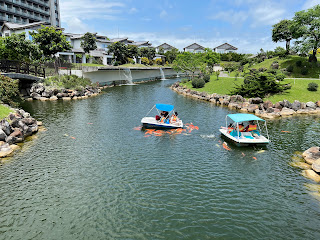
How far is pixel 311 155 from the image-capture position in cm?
2222

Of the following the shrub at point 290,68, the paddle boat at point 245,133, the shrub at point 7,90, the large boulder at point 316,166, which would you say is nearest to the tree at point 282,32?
the shrub at point 290,68

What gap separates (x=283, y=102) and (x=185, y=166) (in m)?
30.9

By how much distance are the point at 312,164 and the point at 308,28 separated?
54152 mm

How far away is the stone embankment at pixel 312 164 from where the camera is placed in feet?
63.8

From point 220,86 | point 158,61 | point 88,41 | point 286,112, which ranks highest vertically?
point 88,41

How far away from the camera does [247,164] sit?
21.5m

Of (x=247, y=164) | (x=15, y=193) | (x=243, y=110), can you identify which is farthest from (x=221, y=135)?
(x=15, y=193)

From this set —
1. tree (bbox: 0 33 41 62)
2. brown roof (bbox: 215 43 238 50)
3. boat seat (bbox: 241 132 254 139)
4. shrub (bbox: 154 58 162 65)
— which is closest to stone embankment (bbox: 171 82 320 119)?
boat seat (bbox: 241 132 254 139)

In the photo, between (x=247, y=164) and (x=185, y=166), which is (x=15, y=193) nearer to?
(x=185, y=166)

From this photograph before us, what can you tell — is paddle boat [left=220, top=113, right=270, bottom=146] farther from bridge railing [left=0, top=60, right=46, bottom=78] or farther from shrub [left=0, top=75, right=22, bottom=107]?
bridge railing [left=0, top=60, right=46, bottom=78]

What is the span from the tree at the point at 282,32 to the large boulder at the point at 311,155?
226 feet

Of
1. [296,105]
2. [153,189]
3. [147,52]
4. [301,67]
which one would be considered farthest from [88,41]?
[153,189]

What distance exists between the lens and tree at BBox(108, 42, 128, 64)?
310 feet

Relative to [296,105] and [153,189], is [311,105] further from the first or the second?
[153,189]
